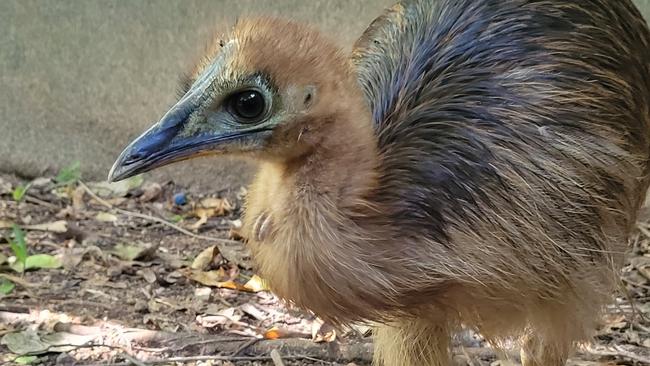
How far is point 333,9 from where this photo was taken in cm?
395

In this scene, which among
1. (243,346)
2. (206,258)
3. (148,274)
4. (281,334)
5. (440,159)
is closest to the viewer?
(440,159)

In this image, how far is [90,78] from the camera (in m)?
4.20

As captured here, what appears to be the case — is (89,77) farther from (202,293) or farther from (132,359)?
(132,359)

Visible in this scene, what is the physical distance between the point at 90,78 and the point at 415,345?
245cm

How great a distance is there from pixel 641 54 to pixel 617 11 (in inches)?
5.3

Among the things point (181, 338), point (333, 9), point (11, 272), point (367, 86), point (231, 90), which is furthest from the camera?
point (333, 9)

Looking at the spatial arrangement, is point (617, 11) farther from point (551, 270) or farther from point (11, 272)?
point (11, 272)

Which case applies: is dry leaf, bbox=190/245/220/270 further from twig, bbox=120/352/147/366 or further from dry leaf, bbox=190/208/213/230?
twig, bbox=120/352/147/366

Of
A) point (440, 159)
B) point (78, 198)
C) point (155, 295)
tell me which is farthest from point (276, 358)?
point (78, 198)

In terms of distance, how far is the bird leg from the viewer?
2.27 m

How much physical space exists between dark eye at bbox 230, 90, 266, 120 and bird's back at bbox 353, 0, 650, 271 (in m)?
0.33

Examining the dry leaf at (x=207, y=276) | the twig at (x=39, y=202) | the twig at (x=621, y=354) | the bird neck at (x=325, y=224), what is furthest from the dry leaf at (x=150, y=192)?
the bird neck at (x=325, y=224)

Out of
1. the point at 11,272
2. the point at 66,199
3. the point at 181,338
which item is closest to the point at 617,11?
the point at 181,338

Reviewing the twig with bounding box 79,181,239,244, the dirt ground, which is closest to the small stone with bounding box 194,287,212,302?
the dirt ground
